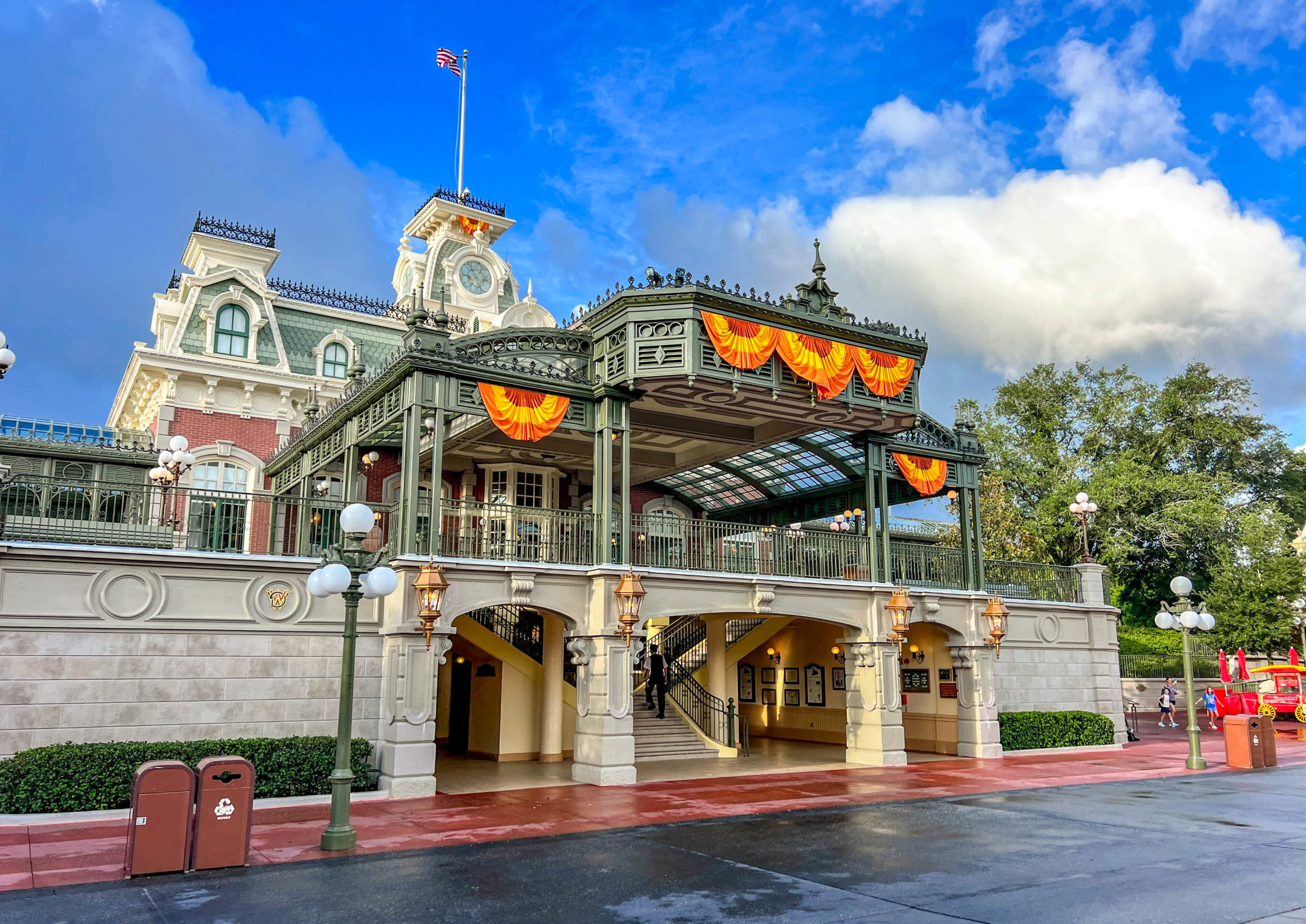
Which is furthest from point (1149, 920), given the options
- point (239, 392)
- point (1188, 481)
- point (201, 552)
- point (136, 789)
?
point (1188, 481)

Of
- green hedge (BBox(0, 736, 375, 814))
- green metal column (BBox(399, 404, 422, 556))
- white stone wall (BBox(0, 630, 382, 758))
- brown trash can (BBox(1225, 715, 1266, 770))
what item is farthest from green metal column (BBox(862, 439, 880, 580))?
green hedge (BBox(0, 736, 375, 814))

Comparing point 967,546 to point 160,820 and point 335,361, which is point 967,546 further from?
point 160,820

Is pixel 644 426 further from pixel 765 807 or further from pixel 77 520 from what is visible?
pixel 77 520

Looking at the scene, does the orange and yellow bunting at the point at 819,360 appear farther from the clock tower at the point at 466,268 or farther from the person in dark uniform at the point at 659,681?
the clock tower at the point at 466,268

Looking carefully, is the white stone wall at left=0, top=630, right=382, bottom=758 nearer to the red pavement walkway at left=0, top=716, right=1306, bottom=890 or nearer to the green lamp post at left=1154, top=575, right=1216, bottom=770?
the red pavement walkway at left=0, top=716, right=1306, bottom=890

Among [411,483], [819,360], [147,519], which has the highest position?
[819,360]

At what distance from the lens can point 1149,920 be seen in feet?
25.1

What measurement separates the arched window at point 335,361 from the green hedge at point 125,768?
1407 cm

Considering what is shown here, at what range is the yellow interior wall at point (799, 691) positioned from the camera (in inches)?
1024

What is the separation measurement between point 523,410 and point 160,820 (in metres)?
9.70

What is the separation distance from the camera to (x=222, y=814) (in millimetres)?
9766

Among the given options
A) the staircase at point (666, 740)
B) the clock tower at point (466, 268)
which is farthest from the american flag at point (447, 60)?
the staircase at point (666, 740)

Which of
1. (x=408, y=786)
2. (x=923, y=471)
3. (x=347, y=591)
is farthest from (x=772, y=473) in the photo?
(x=347, y=591)

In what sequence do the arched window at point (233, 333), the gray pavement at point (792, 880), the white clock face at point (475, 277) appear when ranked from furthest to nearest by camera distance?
the white clock face at point (475, 277) < the arched window at point (233, 333) < the gray pavement at point (792, 880)
